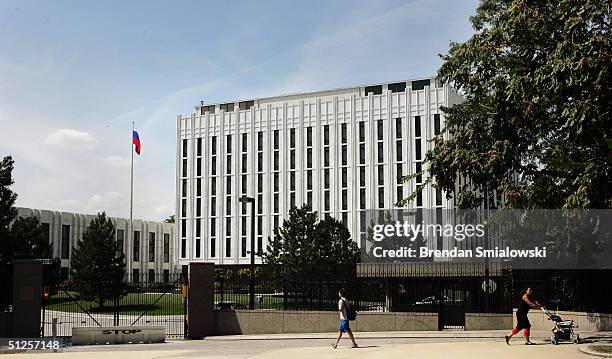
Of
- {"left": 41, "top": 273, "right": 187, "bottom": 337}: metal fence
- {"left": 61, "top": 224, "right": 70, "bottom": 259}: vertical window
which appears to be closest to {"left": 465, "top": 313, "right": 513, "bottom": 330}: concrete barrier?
{"left": 41, "top": 273, "right": 187, "bottom": 337}: metal fence

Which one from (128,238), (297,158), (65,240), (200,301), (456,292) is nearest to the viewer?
(200,301)

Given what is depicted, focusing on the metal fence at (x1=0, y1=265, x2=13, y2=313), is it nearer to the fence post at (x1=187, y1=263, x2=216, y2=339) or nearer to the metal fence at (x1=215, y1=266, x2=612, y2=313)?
the fence post at (x1=187, y1=263, x2=216, y2=339)

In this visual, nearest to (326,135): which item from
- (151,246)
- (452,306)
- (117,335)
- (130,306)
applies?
(151,246)

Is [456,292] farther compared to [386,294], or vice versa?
[386,294]

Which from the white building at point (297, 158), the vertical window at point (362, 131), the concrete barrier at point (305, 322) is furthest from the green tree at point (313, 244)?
the vertical window at point (362, 131)

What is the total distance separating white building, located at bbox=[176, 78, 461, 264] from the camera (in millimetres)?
86125

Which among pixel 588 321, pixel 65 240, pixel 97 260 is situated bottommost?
pixel 588 321

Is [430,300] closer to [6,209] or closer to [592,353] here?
[592,353]

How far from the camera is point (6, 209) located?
27.4 metres

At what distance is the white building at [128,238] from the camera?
289 feet

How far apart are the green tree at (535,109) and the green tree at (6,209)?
15.2 meters

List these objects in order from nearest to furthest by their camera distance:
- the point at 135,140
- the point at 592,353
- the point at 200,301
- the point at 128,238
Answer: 1. the point at 592,353
2. the point at 200,301
3. the point at 135,140
4. the point at 128,238

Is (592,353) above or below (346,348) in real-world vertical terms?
above

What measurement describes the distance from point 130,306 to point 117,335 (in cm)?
1216
